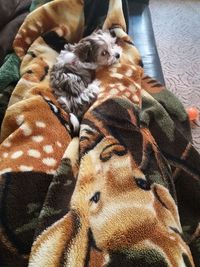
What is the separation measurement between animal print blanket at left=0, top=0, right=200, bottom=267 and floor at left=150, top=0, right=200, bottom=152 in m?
0.76

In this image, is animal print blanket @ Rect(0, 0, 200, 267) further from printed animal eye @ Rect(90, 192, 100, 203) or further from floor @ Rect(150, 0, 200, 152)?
floor @ Rect(150, 0, 200, 152)

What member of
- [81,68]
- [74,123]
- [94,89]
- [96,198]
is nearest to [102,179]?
[96,198]

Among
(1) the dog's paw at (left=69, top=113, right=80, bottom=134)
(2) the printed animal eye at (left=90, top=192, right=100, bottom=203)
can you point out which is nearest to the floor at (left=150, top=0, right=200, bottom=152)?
(1) the dog's paw at (left=69, top=113, right=80, bottom=134)

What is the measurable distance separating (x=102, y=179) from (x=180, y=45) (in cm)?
207

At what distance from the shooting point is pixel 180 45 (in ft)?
8.66

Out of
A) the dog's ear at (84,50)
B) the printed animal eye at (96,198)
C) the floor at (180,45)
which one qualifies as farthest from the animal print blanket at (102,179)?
the floor at (180,45)

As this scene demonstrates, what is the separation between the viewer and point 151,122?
1193 millimetres

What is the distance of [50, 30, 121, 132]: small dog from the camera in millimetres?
1270

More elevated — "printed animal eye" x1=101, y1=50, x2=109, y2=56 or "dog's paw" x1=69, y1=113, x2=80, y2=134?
"printed animal eye" x1=101, y1=50, x2=109, y2=56

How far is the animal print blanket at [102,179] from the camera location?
75 cm

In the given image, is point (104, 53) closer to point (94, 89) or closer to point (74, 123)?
point (94, 89)

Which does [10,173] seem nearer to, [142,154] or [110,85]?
[142,154]

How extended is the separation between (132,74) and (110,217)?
2.41ft

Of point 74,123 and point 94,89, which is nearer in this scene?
point 74,123
